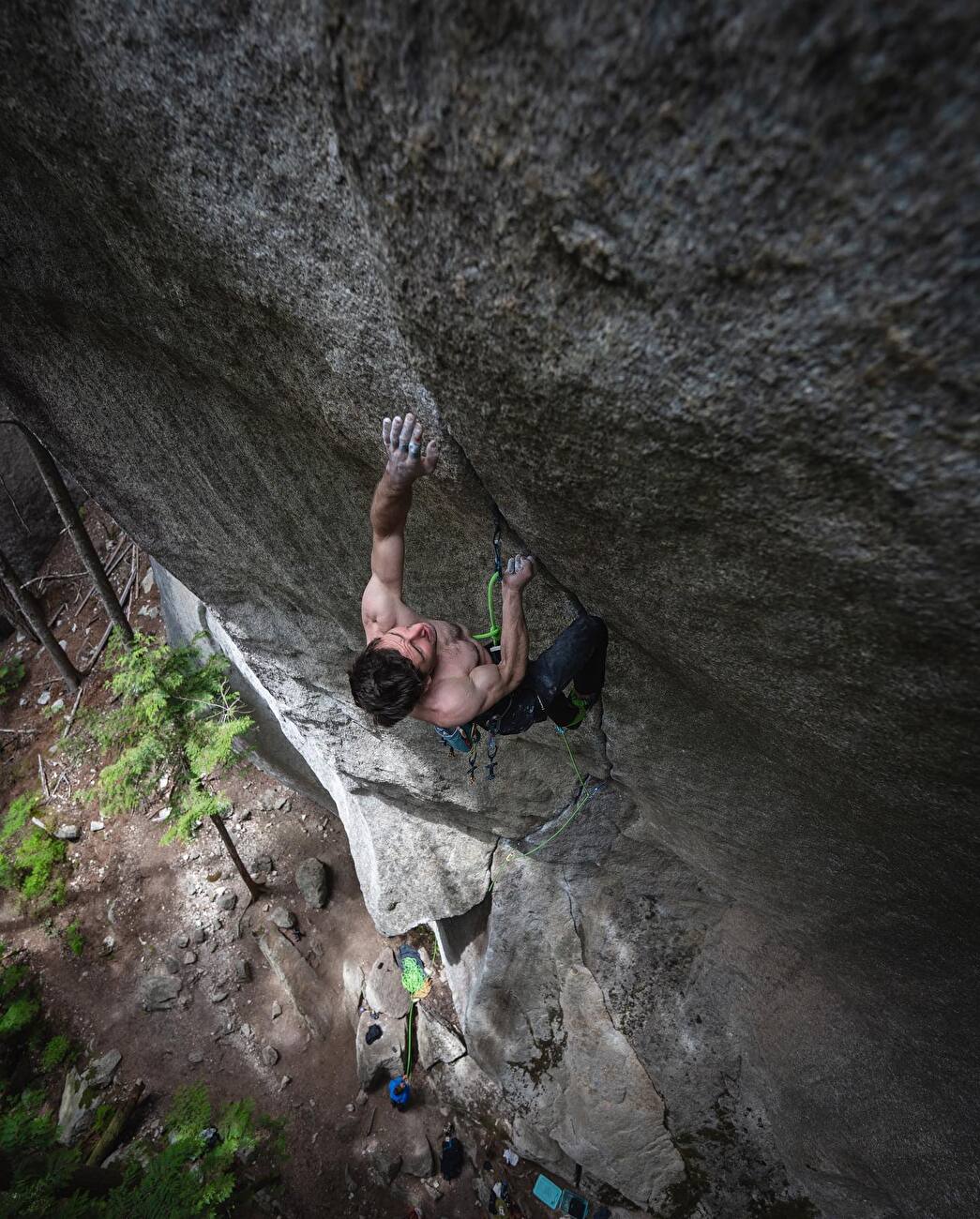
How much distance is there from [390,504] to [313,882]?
706 centimetres

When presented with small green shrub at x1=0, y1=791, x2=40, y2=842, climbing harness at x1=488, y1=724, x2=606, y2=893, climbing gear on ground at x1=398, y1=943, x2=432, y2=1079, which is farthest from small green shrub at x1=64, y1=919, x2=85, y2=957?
climbing harness at x1=488, y1=724, x2=606, y2=893

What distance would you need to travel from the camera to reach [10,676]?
1030cm

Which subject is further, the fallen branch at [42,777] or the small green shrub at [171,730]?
the fallen branch at [42,777]

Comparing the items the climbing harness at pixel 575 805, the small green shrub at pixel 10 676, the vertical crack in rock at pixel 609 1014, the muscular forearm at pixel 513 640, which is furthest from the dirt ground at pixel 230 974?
the muscular forearm at pixel 513 640

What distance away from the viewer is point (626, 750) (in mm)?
4113

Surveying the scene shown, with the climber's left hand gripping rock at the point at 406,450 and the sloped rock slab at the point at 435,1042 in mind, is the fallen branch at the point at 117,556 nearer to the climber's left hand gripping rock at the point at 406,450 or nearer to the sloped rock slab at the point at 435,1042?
the sloped rock slab at the point at 435,1042

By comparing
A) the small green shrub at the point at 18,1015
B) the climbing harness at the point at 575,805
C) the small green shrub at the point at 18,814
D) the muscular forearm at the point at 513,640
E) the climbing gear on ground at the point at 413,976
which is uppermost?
the muscular forearm at the point at 513,640

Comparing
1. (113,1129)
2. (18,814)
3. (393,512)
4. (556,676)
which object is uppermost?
(393,512)

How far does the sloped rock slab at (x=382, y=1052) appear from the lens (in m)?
6.88

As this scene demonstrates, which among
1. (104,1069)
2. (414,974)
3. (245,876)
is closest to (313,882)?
(245,876)

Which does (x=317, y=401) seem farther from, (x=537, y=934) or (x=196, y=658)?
(x=537, y=934)

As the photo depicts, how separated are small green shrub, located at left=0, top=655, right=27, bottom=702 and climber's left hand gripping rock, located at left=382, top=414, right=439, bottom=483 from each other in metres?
10.9

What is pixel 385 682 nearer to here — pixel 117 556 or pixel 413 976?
pixel 413 976

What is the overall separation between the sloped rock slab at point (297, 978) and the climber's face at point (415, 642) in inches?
255
